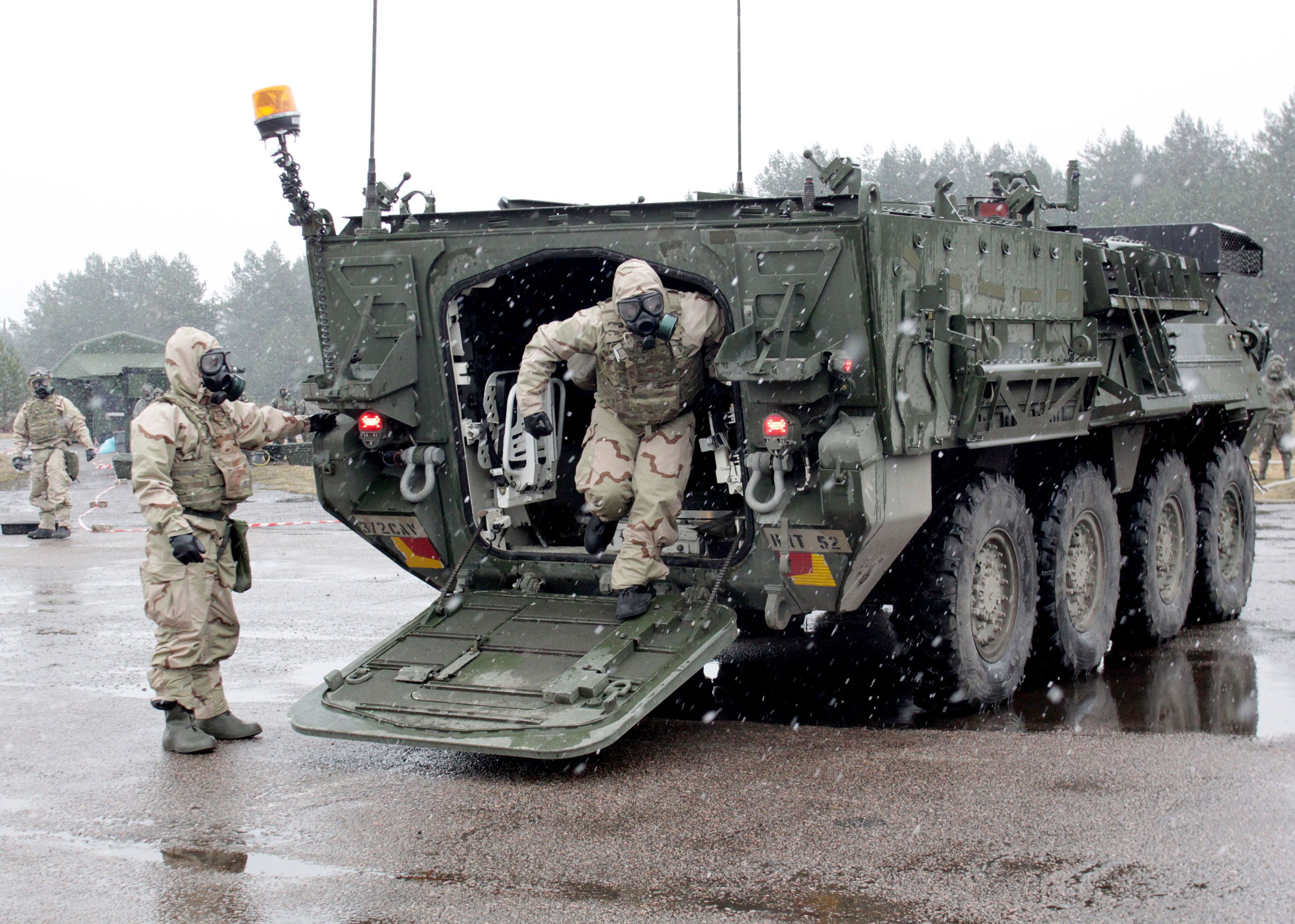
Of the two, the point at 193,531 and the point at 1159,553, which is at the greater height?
the point at 193,531

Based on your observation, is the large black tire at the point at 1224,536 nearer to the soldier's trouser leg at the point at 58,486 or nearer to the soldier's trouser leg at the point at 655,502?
the soldier's trouser leg at the point at 655,502

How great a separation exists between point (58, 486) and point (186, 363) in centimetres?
951

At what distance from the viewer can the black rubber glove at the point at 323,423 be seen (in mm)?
6969

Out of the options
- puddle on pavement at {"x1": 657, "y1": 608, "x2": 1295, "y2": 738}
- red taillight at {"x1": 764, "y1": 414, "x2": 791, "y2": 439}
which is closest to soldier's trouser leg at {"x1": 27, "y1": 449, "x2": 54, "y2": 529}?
puddle on pavement at {"x1": 657, "y1": 608, "x2": 1295, "y2": 738}

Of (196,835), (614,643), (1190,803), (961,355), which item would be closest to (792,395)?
(961,355)

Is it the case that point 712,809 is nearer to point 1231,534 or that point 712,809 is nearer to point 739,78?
point 739,78

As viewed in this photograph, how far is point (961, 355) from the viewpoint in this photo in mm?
6266

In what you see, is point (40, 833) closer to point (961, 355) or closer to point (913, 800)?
point (913, 800)

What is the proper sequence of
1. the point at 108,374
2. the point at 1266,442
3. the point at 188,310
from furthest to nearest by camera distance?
the point at 188,310, the point at 108,374, the point at 1266,442

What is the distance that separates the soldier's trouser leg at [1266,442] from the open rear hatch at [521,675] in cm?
1561

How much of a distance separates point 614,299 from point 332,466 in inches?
69.9

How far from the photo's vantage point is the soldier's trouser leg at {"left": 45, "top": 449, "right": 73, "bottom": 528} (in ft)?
48.8

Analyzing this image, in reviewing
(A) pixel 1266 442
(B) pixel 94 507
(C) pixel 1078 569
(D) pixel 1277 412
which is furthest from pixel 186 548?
(A) pixel 1266 442

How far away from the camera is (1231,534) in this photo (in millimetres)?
10023
